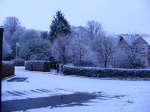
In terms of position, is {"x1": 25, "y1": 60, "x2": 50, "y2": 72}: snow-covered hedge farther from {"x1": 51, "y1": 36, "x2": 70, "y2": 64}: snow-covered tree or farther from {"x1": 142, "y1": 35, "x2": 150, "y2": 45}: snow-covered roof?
{"x1": 142, "y1": 35, "x2": 150, "y2": 45}: snow-covered roof

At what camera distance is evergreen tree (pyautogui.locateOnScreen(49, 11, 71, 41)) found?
156 feet

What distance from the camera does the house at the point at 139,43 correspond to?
1740 inches

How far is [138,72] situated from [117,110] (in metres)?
15.3

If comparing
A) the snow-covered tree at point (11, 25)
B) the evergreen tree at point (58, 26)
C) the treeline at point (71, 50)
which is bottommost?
the treeline at point (71, 50)

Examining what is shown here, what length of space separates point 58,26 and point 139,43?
41.1 feet

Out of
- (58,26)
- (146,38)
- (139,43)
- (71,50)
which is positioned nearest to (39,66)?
(71,50)

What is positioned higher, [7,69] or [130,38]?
[130,38]

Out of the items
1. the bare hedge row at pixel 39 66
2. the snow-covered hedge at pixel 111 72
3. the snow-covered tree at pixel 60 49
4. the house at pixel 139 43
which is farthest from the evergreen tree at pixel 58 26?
the snow-covered hedge at pixel 111 72

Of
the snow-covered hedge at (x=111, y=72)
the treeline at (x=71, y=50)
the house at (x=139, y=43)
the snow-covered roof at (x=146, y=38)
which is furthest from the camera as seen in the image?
the snow-covered roof at (x=146, y=38)

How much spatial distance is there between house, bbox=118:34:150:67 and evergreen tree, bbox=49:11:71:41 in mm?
8656

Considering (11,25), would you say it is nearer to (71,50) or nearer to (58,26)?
(58,26)

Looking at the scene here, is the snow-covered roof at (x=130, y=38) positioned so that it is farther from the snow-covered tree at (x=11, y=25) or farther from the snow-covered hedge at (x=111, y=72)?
the snow-covered tree at (x=11, y=25)

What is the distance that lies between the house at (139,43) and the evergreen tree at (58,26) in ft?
28.4

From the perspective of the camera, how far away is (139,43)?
46.4 m
